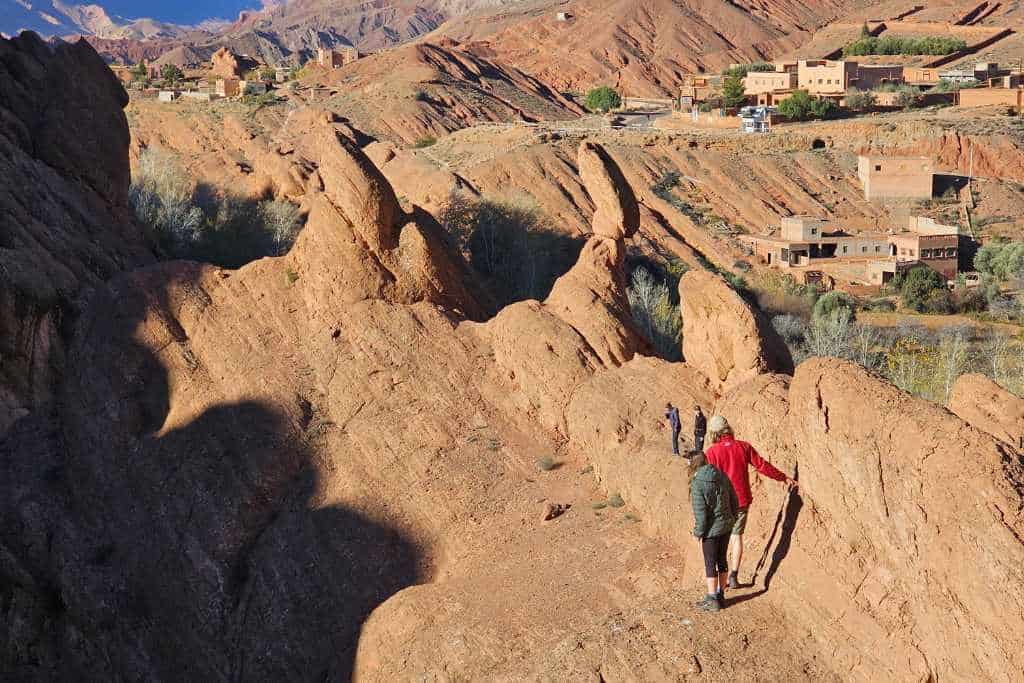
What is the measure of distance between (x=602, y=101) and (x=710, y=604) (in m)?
90.9

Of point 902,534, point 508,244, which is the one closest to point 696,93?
point 508,244

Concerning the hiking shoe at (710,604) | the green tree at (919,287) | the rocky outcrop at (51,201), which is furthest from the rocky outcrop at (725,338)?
the green tree at (919,287)

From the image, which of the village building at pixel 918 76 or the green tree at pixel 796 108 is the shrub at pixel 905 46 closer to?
the village building at pixel 918 76

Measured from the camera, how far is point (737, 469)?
963cm

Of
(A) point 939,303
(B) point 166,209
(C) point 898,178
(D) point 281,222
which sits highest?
(B) point 166,209

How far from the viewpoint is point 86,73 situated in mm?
25984

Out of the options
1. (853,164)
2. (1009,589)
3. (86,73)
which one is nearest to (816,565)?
(1009,589)

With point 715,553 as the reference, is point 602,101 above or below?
above

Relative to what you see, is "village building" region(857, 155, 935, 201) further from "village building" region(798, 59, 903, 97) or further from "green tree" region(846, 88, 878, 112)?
"village building" region(798, 59, 903, 97)

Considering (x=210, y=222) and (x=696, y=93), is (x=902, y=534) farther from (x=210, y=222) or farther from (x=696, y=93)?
(x=696, y=93)

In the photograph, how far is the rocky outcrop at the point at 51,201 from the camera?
17.6 meters

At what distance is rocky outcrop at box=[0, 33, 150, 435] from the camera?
17.6m

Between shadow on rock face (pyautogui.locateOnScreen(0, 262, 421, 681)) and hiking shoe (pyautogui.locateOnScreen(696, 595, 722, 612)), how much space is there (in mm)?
4133

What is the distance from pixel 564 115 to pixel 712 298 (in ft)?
277
